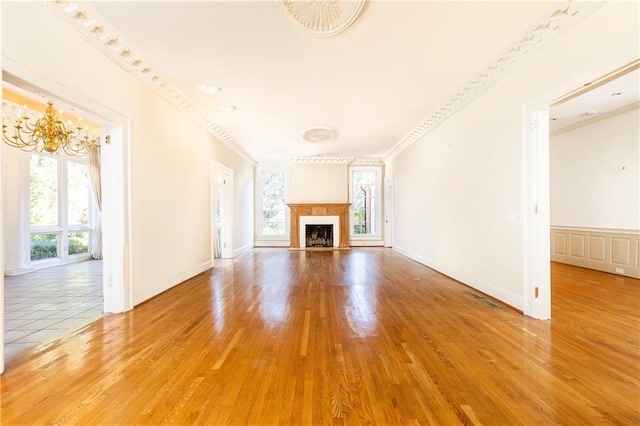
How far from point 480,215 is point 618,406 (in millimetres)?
2587

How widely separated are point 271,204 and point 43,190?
17.8ft

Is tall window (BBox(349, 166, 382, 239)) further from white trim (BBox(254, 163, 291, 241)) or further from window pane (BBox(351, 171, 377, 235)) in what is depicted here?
white trim (BBox(254, 163, 291, 241))

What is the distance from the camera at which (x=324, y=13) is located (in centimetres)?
245

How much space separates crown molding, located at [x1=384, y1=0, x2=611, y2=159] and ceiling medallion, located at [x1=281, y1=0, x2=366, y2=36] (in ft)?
5.58

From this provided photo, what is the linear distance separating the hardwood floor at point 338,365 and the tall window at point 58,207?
14.6ft

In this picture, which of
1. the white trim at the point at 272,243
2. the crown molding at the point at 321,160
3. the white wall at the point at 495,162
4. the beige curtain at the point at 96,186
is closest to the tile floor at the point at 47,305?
the beige curtain at the point at 96,186

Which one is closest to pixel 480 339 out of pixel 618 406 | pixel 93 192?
pixel 618 406

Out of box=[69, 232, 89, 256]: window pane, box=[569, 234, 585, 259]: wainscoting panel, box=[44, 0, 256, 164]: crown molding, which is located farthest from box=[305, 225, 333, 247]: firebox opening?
box=[569, 234, 585, 259]: wainscoting panel

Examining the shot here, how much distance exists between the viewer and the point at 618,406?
1.54 metres

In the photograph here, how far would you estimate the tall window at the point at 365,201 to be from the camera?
915 cm

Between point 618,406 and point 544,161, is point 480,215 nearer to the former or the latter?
→ point 544,161

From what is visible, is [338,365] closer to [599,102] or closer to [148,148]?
[148,148]

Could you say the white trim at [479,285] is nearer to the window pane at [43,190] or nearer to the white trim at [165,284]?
the white trim at [165,284]

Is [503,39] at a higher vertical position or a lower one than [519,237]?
higher
